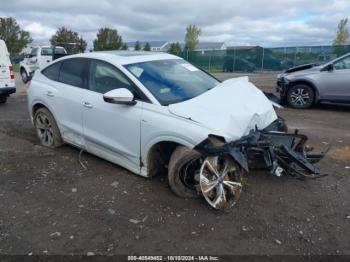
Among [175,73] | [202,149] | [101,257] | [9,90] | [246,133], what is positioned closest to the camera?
[101,257]

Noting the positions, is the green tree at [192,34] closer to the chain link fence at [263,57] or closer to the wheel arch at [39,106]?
the chain link fence at [263,57]

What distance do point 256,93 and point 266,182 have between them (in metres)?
1.19

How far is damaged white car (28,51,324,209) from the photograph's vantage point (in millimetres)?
3488

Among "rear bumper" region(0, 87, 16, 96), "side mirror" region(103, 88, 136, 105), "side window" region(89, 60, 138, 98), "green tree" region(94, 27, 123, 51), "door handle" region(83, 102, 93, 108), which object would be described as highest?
"green tree" region(94, 27, 123, 51)

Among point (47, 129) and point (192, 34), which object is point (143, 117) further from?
point (192, 34)

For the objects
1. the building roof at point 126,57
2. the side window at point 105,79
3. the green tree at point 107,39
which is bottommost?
the side window at point 105,79

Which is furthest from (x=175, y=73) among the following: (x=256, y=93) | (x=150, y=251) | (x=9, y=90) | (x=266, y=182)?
(x=9, y=90)

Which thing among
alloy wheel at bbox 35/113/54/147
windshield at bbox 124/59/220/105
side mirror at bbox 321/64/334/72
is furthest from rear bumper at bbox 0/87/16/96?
side mirror at bbox 321/64/334/72

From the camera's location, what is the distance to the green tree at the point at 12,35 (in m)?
42.2

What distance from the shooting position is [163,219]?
11.2ft

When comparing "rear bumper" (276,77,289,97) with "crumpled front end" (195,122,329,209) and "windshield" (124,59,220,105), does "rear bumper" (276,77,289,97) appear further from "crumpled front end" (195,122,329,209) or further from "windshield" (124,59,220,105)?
"crumpled front end" (195,122,329,209)

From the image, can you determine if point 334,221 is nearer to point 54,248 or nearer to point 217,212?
point 217,212

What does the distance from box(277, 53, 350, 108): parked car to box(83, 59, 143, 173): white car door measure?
6.83 m

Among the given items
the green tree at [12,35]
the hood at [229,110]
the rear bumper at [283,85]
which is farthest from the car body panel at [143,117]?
the green tree at [12,35]
